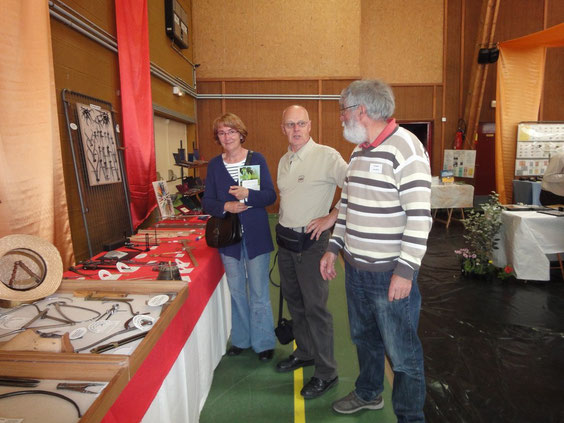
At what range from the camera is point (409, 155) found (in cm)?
139

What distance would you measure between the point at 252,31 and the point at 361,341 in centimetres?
712

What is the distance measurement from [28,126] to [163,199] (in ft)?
5.30

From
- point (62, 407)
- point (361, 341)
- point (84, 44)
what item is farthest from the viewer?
point (84, 44)

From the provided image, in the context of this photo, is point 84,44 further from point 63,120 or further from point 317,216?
point 317,216

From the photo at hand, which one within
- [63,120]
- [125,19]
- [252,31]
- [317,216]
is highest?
[252,31]

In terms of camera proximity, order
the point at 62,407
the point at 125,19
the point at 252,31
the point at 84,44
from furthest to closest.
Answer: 1. the point at 252,31
2. the point at 125,19
3. the point at 84,44
4. the point at 62,407

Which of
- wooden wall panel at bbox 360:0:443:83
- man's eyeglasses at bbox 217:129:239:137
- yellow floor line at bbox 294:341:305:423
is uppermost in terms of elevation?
wooden wall panel at bbox 360:0:443:83

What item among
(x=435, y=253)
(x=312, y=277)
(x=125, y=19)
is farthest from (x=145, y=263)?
(x=435, y=253)

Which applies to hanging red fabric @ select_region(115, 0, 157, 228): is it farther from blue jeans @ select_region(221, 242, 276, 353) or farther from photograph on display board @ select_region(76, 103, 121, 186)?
blue jeans @ select_region(221, 242, 276, 353)

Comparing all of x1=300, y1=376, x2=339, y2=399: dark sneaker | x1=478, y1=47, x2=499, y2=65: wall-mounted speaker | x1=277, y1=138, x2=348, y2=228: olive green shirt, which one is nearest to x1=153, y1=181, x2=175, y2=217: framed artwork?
x1=277, y1=138, x2=348, y2=228: olive green shirt

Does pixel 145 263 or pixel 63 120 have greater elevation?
pixel 63 120

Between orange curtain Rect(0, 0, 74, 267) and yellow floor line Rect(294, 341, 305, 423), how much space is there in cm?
159

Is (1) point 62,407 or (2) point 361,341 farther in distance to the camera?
(2) point 361,341

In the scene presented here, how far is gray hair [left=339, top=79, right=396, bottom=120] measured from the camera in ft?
4.76
